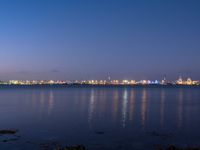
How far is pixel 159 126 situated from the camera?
3872 cm

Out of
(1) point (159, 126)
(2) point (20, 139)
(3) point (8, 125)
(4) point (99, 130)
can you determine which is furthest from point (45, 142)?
(1) point (159, 126)

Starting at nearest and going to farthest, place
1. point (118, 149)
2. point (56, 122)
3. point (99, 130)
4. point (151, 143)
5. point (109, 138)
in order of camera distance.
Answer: point (118, 149) < point (151, 143) < point (109, 138) < point (99, 130) < point (56, 122)

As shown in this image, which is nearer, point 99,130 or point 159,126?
point 99,130

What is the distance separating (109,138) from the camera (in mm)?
30188

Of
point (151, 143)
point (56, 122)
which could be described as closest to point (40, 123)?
point (56, 122)

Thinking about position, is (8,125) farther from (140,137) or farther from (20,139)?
(140,137)

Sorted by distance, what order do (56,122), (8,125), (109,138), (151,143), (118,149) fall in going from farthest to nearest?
(56,122), (8,125), (109,138), (151,143), (118,149)

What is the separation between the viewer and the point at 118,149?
25.7m

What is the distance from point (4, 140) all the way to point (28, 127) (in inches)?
345

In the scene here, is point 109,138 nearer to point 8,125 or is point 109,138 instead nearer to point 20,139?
point 20,139

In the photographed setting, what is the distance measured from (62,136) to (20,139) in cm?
418

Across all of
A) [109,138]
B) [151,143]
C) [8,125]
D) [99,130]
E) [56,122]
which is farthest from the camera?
[56,122]

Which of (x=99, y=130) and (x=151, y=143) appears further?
(x=99, y=130)

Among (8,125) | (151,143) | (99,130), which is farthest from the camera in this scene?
(8,125)
